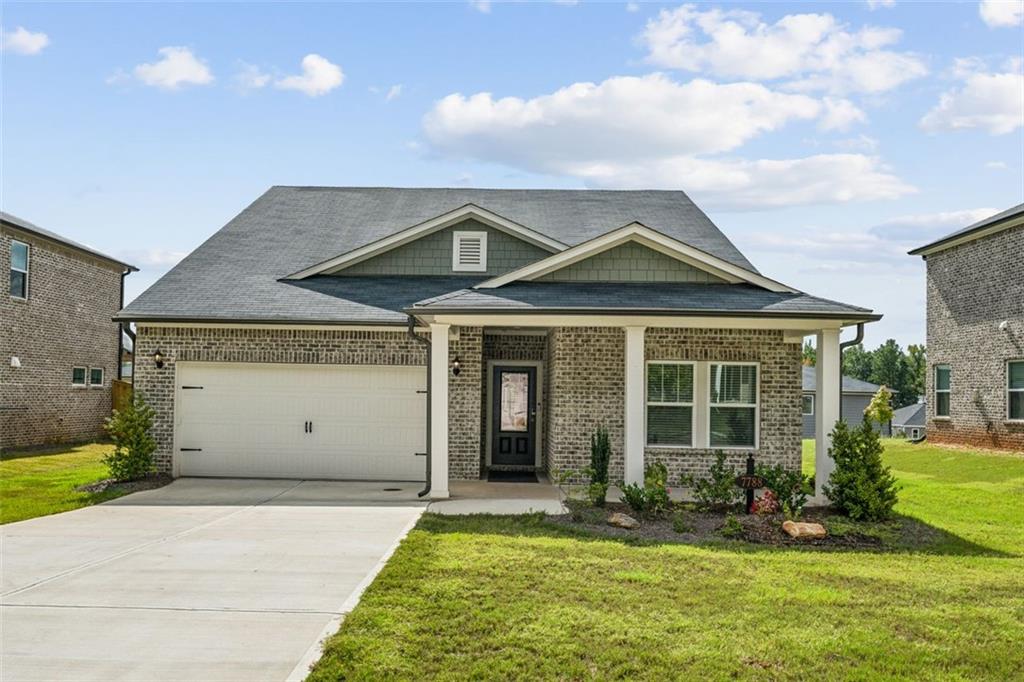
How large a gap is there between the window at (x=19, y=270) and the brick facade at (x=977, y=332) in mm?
24667

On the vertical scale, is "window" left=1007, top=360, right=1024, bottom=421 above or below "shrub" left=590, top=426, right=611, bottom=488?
above

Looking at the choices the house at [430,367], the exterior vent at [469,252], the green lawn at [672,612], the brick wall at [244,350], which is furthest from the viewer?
the exterior vent at [469,252]

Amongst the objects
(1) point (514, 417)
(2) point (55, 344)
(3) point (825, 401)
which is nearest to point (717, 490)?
(3) point (825, 401)

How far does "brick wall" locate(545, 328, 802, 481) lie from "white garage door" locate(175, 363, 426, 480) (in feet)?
8.28

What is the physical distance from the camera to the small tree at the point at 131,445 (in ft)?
45.2

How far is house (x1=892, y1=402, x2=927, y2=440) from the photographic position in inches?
1750

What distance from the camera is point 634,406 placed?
12.4 meters

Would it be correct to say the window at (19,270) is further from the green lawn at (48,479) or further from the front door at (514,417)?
the front door at (514,417)

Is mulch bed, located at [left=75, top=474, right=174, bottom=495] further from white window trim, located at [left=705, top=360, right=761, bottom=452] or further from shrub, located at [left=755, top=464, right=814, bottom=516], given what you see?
shrub, located at [left=755, top=464, right=814, bottom=516]

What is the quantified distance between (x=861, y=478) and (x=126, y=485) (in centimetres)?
1117

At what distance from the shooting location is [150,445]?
14.0 meters

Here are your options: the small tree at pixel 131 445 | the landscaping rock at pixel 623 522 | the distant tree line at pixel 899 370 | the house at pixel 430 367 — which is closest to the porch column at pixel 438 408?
the house at pixel 430 367

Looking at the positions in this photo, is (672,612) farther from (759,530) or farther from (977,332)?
(977,332)

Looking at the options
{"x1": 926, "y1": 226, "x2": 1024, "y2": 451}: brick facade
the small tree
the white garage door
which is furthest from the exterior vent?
{"x1": 926, "y1": 226, "x2": 1024, "y2": 451}: brick facade
